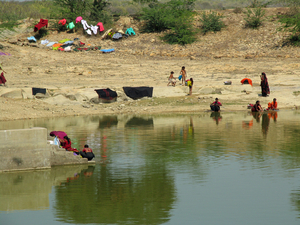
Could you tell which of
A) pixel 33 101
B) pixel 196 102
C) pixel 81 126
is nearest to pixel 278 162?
pixel 81 126

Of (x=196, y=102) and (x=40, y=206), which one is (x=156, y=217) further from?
(x=196, y=102)

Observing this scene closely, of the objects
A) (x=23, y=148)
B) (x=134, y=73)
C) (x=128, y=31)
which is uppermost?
(x=128, y=31)

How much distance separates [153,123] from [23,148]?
10.5 m

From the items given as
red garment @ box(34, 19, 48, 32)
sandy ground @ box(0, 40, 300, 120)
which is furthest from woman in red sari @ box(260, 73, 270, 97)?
red garment @ box(34, 19, 48, 32)

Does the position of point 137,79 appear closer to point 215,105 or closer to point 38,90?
point 38,90

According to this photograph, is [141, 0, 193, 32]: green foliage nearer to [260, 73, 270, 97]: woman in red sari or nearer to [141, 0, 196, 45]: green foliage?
[141, 0, 196, 45]: green foliage

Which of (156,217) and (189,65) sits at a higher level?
(189,65)

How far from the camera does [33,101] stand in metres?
24.9

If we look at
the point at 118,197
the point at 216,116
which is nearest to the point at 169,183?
the point at 118,197

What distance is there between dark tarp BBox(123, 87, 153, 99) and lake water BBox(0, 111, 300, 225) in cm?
898

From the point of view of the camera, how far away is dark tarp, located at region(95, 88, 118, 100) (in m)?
25.9

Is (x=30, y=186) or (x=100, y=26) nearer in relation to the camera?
(x=30, y=186)

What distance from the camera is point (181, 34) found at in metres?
38.1

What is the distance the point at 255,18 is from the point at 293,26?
3.58 meters
